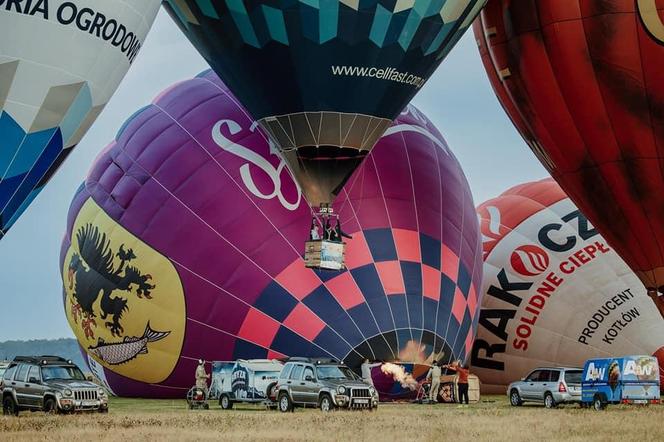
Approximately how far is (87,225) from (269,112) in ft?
16.2

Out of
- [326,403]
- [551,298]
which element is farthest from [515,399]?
[326,403]

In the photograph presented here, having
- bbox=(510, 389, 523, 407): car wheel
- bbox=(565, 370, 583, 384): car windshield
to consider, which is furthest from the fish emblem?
bbox=(565, 370, 583, 384): car windshield

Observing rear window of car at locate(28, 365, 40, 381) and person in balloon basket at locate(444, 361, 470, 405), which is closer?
rear window of car at locate(28, 365, 40, 381)

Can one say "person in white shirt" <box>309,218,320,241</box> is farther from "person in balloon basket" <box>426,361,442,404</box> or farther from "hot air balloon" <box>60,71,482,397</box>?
"person in balloon basket" <box>426,361,442,404</box>

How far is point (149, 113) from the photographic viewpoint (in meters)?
19.9

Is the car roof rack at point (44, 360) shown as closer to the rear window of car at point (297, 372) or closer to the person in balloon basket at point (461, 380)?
the rear window of car at point (297, 372)

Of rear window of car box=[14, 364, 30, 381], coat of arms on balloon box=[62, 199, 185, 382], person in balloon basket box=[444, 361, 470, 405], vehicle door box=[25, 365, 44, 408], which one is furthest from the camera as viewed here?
coat of arms on balloon box=[62, 199, 185, 382]

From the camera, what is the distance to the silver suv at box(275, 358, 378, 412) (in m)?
15.6

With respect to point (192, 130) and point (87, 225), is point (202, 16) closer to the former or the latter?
point (192, 130)

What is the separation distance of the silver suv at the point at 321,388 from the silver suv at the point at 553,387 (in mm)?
3617

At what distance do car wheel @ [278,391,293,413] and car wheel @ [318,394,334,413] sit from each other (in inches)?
21.0

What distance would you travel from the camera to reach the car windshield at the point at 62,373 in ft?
51.2

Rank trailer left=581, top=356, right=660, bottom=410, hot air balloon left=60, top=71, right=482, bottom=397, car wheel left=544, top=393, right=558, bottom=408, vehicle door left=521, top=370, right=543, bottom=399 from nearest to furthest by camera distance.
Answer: trailer left=581, top=356, right=660, bottom=410 < hot air balloon left=60, top=71, right=482, bottom=397 < car wheel left=544, top=393, right=558, bottom=408 < vehicle door left=521, top=370, right=543, bottom=399

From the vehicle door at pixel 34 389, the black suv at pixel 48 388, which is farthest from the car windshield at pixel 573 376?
the vehicle door at pixel 34 389
